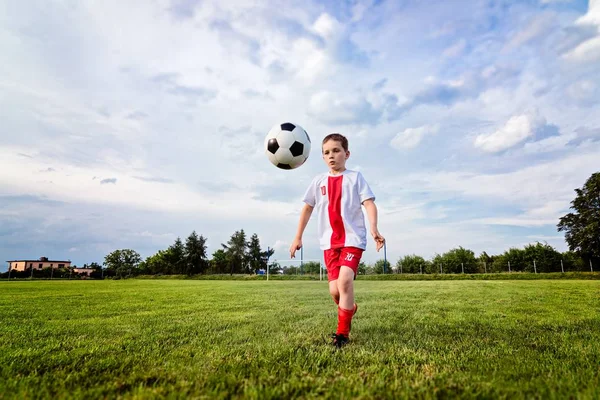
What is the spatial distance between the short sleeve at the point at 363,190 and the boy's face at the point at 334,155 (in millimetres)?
282

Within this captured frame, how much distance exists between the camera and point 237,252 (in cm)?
7519

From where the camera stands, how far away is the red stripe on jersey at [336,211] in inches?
154

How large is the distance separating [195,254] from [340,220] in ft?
232

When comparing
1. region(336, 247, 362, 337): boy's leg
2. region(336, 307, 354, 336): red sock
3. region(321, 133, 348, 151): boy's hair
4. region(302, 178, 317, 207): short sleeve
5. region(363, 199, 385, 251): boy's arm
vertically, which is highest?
region(321, 133, 348, 151): boy's hair

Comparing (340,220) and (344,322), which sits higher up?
(340,220)

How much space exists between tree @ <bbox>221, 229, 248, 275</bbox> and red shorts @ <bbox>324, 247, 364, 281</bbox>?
70.0 meters

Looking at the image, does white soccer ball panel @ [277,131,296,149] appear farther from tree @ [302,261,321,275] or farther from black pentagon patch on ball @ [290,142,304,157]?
tree @ [302,261,321,275]

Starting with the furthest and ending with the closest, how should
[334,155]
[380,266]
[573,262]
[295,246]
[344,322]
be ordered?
[573,262], [380,266], [295,246], [334,155], [344,322]

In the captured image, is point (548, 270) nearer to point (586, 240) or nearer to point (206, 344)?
point (586, 240)

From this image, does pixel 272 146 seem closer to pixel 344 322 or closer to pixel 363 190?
pixel 363 190

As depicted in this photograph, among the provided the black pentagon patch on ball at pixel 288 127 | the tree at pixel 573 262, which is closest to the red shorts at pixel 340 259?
the black pentagon patch on ball at pixel 288 127

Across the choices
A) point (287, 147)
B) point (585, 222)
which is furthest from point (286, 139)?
point (585, 222)

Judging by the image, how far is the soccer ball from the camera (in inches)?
218

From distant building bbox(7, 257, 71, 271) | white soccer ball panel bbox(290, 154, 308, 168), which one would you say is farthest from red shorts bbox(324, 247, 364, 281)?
Answer: distant building bbox(7, 257, 71, 271)
